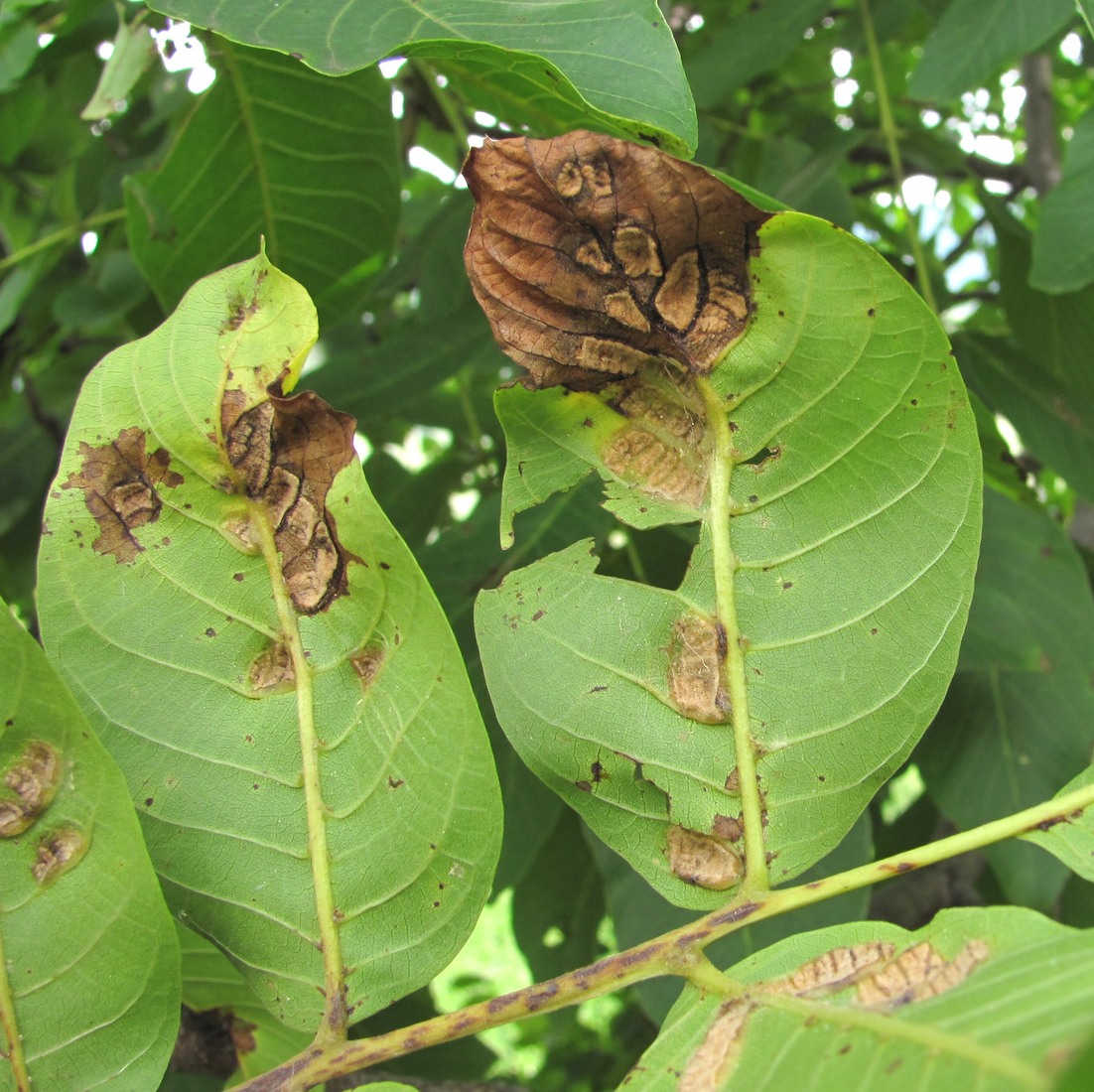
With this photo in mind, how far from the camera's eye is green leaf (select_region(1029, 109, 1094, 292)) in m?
1.30

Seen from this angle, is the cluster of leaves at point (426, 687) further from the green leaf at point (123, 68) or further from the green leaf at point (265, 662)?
the green leaf at point (123, 68)

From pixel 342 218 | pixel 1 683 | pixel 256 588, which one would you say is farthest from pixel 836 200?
pixel 1 683

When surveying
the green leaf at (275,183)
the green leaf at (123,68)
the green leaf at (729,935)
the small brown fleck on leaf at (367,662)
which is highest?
the green leaf at (123,68)

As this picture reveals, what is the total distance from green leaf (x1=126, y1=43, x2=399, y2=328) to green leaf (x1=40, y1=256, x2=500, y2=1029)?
491 mm

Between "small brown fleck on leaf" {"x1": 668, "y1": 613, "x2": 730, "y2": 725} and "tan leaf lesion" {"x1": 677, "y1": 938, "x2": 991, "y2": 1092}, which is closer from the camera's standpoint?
"tan leaf lesion" {"x1": 677, "y1": 938, "x2": 991, "y2": 1092}

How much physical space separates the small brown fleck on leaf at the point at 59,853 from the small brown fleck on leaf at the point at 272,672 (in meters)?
0.13

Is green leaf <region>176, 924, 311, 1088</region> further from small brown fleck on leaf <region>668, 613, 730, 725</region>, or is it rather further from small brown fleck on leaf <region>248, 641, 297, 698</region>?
small brown fleck on leaf <region>668, 613, 730, 725</region>

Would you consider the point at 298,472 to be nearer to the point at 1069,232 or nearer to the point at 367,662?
the point at 367,662

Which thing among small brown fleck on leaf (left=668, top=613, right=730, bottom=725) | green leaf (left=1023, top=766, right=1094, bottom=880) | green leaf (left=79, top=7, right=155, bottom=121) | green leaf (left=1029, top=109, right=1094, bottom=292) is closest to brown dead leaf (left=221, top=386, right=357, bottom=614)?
small brown fleck on leaf (left=668, top=613, right=730, bottom=725)

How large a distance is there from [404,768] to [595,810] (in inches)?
5.2

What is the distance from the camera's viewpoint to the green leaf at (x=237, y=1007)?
2.78 ft

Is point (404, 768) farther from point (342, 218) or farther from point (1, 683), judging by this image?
point (342, 218)

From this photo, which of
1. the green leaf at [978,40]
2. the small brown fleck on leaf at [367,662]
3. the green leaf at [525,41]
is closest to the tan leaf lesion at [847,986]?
the small brown fleck on leaf at [367,662]

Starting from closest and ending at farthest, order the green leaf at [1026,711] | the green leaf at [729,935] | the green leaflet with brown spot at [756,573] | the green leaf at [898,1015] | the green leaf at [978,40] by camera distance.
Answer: the green leaf at [898,1015]
the green leaflet with brown spot at [756,573]
the green leaf at [729,935]
the green leaf at [1026,711]
the green leaf at [978,40]
